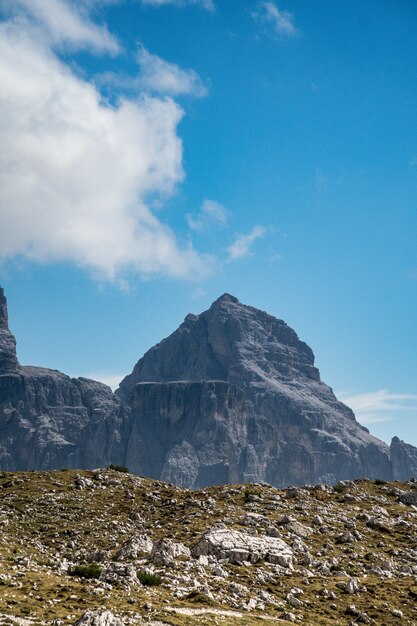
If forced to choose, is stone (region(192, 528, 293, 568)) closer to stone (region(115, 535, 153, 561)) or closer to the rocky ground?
the rocky ground

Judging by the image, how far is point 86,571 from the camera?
36312 millimetres

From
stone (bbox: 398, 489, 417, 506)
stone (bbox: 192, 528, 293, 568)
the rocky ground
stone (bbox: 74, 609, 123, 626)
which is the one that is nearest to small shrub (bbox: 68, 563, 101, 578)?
the rocky ground

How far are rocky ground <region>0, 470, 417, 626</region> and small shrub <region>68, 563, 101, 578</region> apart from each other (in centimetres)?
6

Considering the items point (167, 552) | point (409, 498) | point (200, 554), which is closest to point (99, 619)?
point (167, 552)

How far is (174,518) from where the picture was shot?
54719mm

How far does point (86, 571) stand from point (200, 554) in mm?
8981

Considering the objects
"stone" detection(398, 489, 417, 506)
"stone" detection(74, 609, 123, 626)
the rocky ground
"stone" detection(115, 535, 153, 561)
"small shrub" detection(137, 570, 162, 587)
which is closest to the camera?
"stone" detection(74, 609, 123, 626)

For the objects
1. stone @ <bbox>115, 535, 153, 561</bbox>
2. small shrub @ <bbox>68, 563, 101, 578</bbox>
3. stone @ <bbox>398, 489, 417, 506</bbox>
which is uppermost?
stone @ <bbox>398, 489, 417, 506</bbox>

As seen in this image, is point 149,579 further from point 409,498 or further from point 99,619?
point 409,498

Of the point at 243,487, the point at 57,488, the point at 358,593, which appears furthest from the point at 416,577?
the point at 57,488

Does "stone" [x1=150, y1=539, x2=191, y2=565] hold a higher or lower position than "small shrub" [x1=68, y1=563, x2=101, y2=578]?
higher

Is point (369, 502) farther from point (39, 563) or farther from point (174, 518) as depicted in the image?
point (39, 563)

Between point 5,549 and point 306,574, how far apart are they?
2165cm

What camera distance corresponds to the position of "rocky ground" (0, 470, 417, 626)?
103 feet
